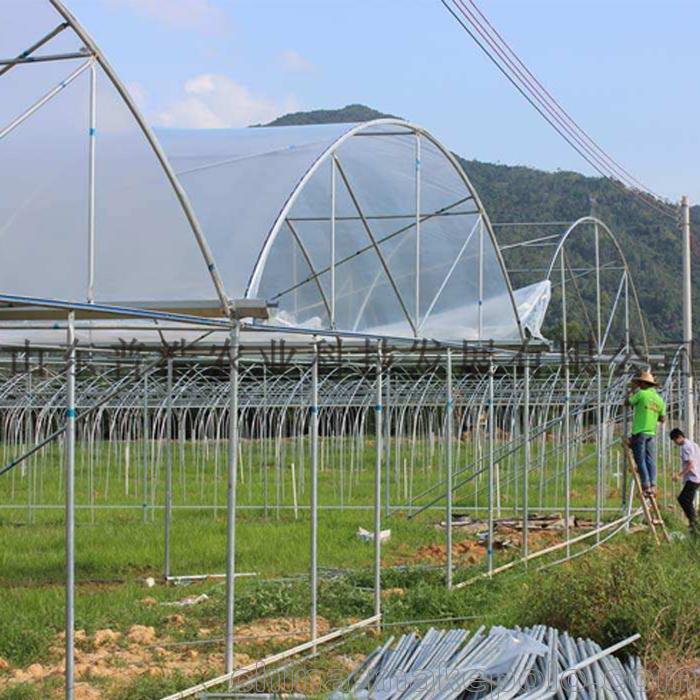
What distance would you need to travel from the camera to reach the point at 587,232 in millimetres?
62844

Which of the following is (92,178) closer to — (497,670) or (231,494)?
(231,494)

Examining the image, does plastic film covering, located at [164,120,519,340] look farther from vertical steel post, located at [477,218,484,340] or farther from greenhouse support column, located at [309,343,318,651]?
greenhouse support column, located at [309,343,318,651]

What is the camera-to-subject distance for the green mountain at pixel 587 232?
179 feet

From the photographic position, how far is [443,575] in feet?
40.4

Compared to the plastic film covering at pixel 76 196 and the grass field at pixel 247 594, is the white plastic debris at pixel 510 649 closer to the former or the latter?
the grass field at pixel 247 594

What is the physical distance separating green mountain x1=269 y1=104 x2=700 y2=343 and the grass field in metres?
30.7

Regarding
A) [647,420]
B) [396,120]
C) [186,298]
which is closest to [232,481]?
[186,298]

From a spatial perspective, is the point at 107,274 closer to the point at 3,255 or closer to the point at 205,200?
the point at 3,255

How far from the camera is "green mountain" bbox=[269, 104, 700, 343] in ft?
179

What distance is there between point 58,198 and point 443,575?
5.64 m

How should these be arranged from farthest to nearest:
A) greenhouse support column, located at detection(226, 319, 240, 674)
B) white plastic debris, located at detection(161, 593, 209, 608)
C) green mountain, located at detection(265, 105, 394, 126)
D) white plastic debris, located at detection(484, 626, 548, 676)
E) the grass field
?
green mountain, located at detection(265, 105, 394, 126)
white plastic debris, located at detection(161, 593, 209, 608)
the grass field
greenhouse support column, located at detection(226, 319, 240, 674)
white plastic debris, located at detection(484, 626, 548, 676)

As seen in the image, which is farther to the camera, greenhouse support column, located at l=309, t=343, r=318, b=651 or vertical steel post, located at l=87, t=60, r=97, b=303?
greenhouse support column, located at l=309, t=343, r=318, b=651

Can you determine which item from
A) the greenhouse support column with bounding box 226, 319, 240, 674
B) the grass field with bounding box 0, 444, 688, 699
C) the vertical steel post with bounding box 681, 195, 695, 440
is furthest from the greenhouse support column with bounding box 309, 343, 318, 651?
the vertical steel post with bounding box 681, 195, 695, 440

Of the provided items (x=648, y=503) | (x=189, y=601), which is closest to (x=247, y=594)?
(x=189, y=601)
